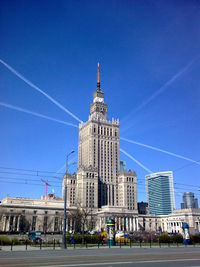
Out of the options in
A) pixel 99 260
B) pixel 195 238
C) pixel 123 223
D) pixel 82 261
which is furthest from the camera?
pixel 123 223

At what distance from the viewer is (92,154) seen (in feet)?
577

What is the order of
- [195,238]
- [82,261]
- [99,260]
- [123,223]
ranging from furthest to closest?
[123,223], [195,238], [99,260], [82,261]

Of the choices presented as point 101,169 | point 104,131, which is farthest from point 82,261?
point 104,131

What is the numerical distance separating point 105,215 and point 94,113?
79.6 meters

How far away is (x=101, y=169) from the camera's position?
578 feet

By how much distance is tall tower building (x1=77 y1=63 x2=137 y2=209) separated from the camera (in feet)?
541

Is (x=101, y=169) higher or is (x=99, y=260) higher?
(x=101, y=169)

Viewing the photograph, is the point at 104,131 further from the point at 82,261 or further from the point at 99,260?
the point at 82,261

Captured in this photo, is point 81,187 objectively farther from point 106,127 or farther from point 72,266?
point 72,266

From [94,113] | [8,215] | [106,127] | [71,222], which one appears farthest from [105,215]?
[94,113]

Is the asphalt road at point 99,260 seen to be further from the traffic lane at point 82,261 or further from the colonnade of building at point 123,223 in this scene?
the colonnade of building at point 123,223

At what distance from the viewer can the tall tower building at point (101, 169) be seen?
165 m

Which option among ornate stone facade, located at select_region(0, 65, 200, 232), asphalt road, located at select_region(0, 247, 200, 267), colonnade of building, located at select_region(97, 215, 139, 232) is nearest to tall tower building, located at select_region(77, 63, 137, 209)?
ornate stone facade, located at select_region(0, 65, 200, 232)

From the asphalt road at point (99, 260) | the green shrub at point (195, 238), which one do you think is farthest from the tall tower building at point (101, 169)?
the asphalt road at point (99, 260)
